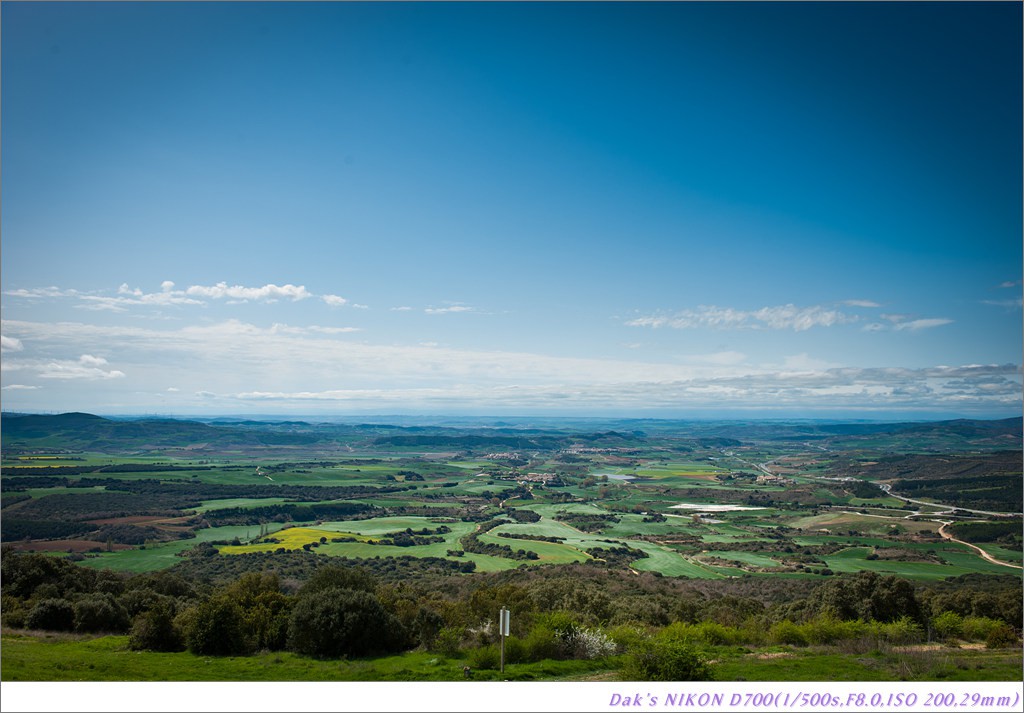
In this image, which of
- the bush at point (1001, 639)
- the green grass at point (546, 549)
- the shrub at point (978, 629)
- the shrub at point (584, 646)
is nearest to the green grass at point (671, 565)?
the green grass at point (546, 549)

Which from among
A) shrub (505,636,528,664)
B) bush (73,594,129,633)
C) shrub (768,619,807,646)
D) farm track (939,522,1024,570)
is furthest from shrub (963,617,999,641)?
farm track (939,522,1024,570)

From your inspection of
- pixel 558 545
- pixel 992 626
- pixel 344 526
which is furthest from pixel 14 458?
pixel 992 626

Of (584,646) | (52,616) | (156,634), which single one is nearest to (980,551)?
(584,646)

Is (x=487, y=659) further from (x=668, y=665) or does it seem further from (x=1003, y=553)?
(x=1003, y=553)

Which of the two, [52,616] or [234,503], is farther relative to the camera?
[234,503]

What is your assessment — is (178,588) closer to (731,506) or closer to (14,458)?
(731,506)

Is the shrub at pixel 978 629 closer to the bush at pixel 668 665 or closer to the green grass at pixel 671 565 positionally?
the bush at pixel 668 665
